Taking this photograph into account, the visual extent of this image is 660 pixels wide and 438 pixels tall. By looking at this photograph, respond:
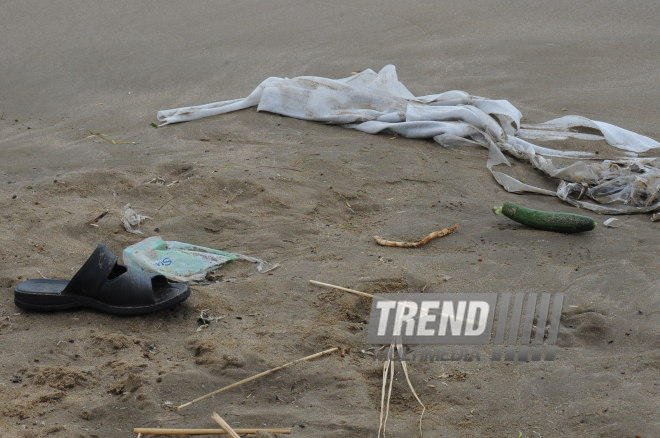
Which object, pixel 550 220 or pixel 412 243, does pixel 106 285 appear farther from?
pixel 550 220

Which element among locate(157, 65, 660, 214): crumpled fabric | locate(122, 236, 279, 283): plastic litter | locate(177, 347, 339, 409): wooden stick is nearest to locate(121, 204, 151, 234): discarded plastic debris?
locate(122, 236, 279, 283): plastic litter

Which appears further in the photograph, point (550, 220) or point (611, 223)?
point (611, 223)

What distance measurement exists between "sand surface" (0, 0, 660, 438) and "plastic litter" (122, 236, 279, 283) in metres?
0.10

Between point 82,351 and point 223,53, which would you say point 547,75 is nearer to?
point 223,53

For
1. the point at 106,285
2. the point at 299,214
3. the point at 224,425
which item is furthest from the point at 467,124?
the point at 224,425

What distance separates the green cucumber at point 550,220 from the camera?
4109 millimetres

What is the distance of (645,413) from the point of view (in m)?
2.57

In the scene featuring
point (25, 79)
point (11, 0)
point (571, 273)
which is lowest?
point (571, 273)

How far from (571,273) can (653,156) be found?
2004mm

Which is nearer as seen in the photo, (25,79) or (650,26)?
(25,79)

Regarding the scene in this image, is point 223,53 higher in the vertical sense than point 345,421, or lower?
higher

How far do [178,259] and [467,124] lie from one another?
8.69ft

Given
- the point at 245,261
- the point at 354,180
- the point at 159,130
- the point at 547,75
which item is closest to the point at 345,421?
the point at 245,261

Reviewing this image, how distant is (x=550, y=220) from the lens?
4145 millimetres
